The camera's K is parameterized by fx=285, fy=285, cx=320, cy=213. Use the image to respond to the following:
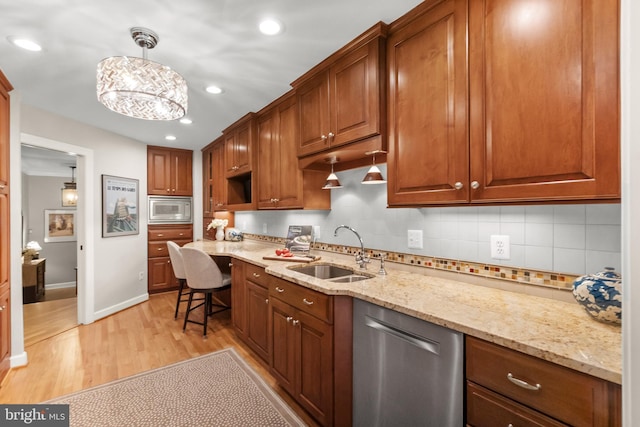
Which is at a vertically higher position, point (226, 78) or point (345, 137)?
point (226, 78)

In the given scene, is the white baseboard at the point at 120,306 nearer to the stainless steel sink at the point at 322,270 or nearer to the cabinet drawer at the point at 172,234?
the cabinet drawer at the point at 172,234

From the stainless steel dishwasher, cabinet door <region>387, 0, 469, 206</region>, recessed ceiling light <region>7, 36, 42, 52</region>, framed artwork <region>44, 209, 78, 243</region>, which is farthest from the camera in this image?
framed artwork <region>44, 209, 78, 243</region>

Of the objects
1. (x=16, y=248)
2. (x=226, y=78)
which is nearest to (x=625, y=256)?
(x=226, y=78)

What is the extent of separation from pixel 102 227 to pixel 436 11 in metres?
4.31

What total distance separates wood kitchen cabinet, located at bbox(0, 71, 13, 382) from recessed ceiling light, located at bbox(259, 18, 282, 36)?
82.6 inches

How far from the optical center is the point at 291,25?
1.66m

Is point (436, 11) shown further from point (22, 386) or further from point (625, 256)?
point (22, 386)

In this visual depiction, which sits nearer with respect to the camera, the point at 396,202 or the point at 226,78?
the point at 396,202

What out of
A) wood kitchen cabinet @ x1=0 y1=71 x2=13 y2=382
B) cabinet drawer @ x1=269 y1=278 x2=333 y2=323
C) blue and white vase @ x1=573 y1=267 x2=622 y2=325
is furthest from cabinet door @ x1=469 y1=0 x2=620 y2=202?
wood kitchen cabinet @ x1=0 y1=71 x2=13 y2=382

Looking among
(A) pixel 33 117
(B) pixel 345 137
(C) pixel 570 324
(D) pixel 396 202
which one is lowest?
(C) pixel 570 324

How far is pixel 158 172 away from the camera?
463 centimetres

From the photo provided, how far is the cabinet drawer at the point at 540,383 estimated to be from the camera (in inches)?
30.5

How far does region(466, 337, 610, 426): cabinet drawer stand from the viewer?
0.78 m

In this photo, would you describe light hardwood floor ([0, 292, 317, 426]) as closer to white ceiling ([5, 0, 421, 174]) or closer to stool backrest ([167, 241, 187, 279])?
stool backrest ([167, 241, 187, 279])
